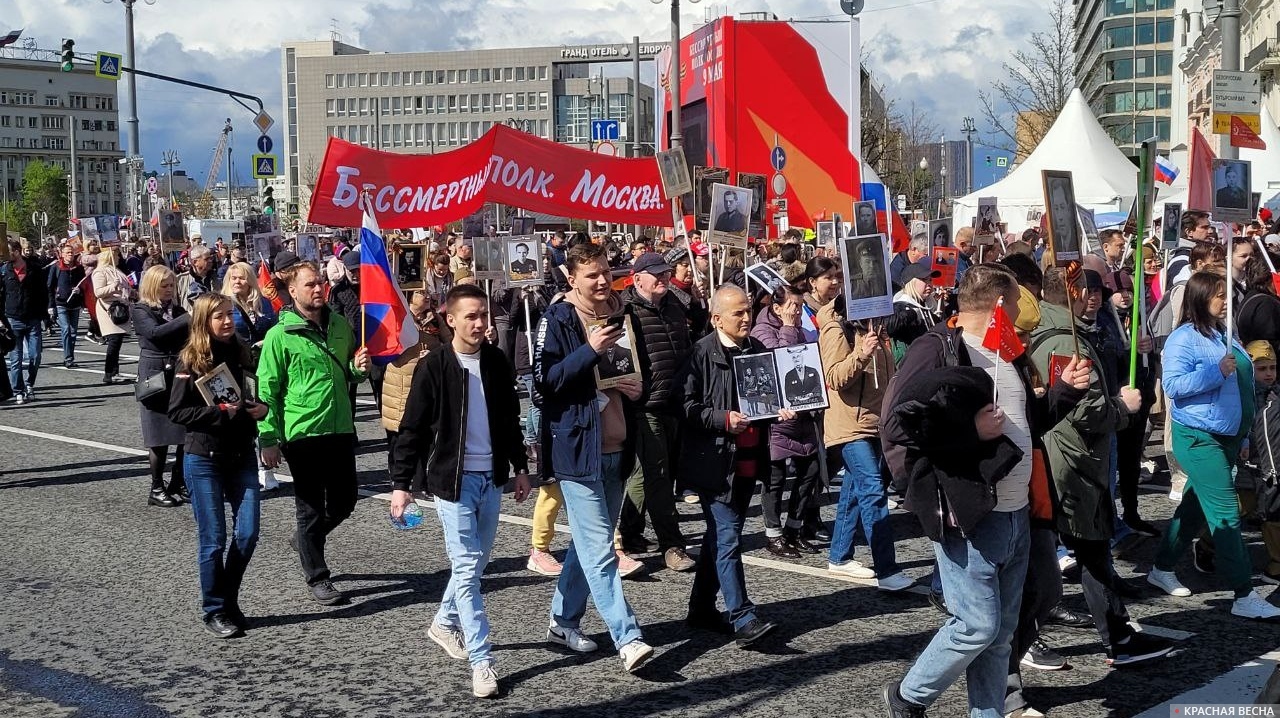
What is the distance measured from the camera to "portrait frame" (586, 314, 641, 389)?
6.44m

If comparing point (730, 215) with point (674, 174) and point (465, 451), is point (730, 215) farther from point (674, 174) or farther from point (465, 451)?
point (465, 451)

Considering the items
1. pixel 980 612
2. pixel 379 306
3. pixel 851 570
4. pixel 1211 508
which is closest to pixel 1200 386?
pixel 1211 508

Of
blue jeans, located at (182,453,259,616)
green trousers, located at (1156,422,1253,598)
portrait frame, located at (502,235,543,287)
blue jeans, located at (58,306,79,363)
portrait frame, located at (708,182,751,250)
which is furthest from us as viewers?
blue jeans, located at (58,306,79,363)

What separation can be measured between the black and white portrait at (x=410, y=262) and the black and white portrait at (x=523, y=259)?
1079 mm

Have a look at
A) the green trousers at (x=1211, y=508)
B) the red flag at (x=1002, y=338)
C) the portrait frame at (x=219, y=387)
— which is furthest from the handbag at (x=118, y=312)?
the red flag at (x=1002, y=338)

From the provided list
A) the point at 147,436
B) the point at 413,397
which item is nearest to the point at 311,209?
the point at 147,436

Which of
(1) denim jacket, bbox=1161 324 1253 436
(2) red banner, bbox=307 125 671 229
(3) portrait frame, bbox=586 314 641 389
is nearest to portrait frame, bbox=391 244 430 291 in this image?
(2) red banner, bbox=307 125 671 229

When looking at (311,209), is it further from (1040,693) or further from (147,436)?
(1040,693)

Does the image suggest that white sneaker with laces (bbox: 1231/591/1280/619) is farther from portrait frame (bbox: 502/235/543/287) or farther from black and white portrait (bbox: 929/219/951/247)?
black and white portrait (bbox: 929/219/951/247)

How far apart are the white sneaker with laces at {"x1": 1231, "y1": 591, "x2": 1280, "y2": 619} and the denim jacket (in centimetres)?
84

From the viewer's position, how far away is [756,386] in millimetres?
6922

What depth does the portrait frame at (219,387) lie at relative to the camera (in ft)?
22.7

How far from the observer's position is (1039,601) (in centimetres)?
539

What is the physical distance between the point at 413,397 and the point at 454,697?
128 centimetres
